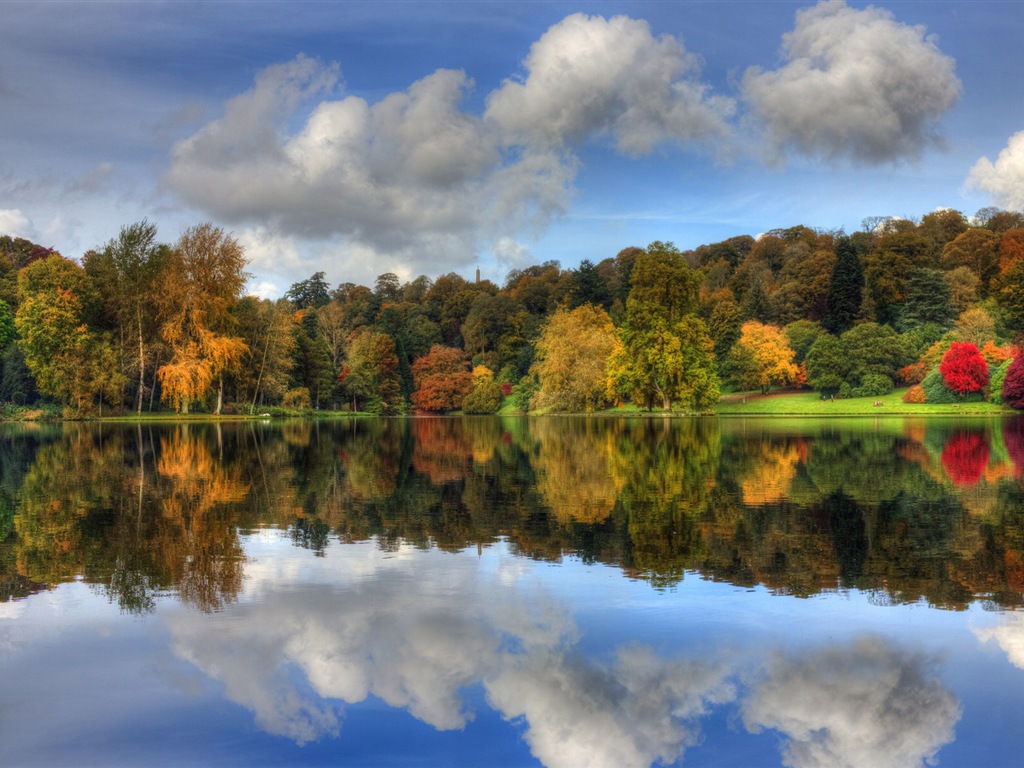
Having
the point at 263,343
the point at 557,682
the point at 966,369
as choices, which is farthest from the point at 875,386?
the point at 557,682

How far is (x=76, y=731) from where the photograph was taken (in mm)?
5105

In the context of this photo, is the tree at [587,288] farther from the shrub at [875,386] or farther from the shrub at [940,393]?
the shrub at [940,393]

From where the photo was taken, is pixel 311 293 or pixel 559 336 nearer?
pixel 559 336

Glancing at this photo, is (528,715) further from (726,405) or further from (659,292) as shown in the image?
(726,405)

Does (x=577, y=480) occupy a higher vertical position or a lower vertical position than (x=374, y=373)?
lower

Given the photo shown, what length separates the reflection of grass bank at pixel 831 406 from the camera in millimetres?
58000

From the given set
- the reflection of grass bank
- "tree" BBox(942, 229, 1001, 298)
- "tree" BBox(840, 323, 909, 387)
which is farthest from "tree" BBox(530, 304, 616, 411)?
"tree" BBox(942, 229, 1001, 298)

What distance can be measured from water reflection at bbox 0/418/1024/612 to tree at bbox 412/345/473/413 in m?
60.6

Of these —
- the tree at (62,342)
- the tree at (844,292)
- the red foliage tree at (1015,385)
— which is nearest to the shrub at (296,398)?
the tree at (62,342)

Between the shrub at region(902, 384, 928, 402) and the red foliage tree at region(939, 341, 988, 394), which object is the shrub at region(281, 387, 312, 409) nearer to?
the shrub at region(902, 384, 928, 402)

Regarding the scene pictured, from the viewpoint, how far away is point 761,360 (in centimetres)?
7131

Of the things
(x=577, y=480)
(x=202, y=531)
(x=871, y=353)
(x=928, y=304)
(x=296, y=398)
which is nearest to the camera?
(x=202, y=531)

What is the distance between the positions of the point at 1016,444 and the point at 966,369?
3433 centimetres

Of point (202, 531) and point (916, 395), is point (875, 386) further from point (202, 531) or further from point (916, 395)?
point (202, 531)
